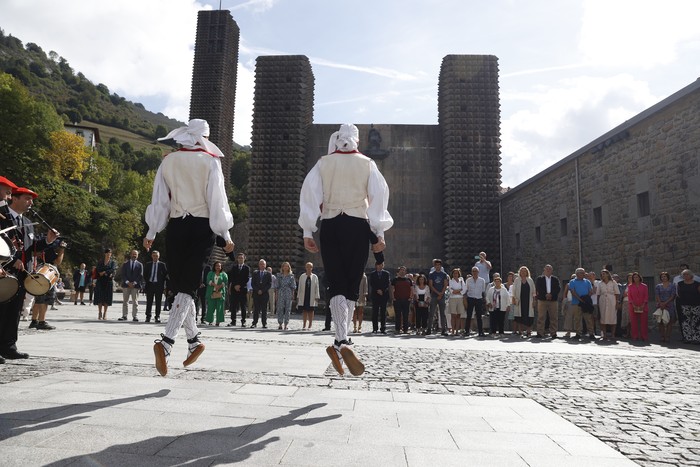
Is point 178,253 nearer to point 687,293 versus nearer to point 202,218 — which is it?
point 202,218

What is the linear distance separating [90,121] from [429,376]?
134 meters

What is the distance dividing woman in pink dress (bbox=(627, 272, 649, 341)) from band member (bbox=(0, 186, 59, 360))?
13.7 meters

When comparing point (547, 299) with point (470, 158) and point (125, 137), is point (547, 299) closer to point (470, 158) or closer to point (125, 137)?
point (470, 158)

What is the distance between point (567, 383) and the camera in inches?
217

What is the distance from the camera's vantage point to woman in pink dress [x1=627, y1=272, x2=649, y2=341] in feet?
43.9

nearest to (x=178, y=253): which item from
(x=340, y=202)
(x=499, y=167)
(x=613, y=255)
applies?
(x=340, y=202)

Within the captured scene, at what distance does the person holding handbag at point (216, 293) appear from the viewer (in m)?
14.1

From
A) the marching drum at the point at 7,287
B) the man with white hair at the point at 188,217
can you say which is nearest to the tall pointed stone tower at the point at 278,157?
the marching drum at the point at 7,287

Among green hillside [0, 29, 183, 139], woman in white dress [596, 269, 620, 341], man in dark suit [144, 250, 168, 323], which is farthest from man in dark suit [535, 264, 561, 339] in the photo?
green hillside [0, 29, 183, 139]

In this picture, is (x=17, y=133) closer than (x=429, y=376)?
No

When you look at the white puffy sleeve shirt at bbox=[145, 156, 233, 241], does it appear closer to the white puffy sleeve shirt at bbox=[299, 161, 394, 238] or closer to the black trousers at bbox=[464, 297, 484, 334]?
the white puffy sleeve shirt at bbox=[299, 161, 394, 238]

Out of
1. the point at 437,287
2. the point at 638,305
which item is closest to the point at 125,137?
the point at 437,287

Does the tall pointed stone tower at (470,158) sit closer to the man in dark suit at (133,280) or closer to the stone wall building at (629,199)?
the stone wall building at (629,199)

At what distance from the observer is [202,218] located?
15.4 feet
